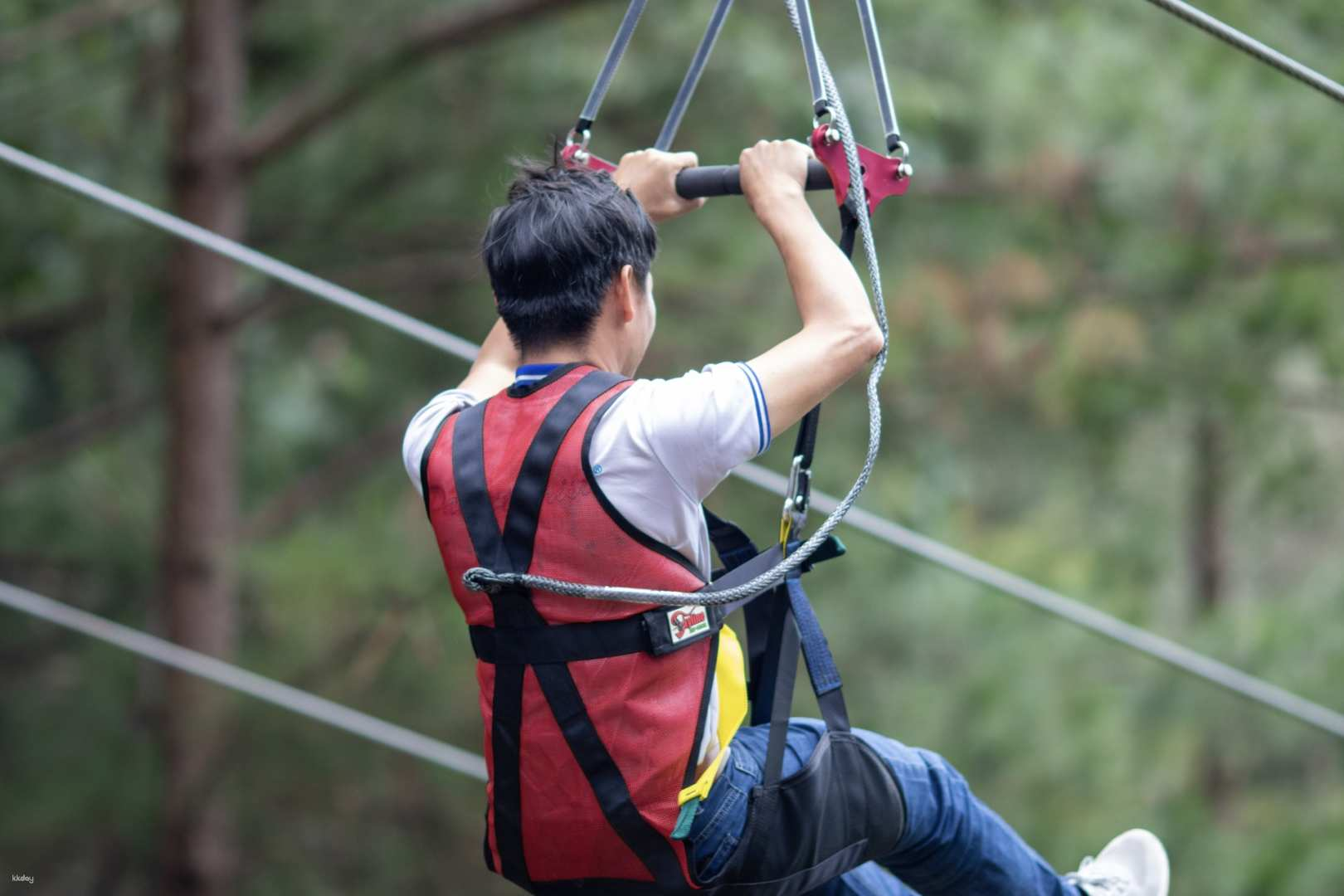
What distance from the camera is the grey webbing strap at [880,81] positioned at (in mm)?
1554

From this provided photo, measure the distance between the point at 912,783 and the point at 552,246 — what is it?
0.65 metres

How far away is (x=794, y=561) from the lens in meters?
1.43

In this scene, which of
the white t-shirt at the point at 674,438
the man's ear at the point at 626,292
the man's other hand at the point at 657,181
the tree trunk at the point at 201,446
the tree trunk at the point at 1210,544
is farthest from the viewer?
the tree trunk at the point at 1210,544

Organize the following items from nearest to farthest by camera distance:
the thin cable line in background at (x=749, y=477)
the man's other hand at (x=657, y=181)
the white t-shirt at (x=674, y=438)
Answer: the white t-shirt at (x=674, y=438), the man's other hand at (x=657, y=181), the thin cable line in background at (x=749, y=477)

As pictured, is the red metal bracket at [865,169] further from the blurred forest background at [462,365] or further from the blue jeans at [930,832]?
the blurred forest background at [462,365]

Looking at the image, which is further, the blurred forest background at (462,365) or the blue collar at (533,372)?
the blurred forest background at (462,365)

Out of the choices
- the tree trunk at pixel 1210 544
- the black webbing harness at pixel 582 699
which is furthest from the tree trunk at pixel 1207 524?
the black webbing harness at pixel 582 699

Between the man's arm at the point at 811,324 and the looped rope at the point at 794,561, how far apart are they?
3cm

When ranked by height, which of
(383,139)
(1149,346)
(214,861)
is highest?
(383,139)

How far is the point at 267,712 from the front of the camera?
4.79 m

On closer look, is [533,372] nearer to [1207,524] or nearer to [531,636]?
[531,636]

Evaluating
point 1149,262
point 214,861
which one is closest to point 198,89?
point 214,861

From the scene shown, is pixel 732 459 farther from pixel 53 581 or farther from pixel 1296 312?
pixel 53 581

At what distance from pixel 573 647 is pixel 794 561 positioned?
22cm
